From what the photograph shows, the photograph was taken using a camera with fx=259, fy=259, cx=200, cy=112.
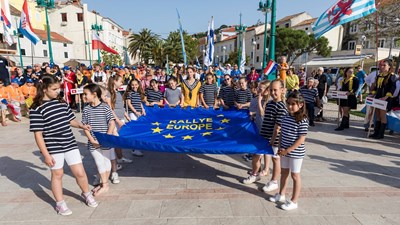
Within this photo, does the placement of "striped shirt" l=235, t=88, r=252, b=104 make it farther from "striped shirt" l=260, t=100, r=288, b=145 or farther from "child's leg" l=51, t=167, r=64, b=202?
"child's leg" l=51, t=167, r=64, b=202

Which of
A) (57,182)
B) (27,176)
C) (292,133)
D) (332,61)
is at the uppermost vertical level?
(332,61)

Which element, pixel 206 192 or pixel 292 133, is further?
pixel 206 192

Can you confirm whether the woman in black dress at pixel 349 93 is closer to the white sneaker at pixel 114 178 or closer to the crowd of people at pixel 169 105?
the crowd of people at pixel 169 105

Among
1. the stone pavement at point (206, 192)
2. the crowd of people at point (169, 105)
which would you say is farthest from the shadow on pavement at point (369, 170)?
the crowd of people at point (169, 105)

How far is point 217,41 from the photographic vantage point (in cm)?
7694

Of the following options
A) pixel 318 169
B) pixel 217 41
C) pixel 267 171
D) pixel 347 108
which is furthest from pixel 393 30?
pixel 217 41

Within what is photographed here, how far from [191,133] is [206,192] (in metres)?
1.08

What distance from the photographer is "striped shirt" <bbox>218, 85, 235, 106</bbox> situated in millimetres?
6168

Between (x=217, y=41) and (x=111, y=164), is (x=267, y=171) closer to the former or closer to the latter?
(x=111, y=164)

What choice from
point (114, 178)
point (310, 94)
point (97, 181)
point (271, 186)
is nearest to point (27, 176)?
point (97, 181)

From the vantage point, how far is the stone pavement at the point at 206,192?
134 inches

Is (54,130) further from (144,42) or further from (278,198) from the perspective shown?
(144,42)

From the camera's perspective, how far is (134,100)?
5801mm

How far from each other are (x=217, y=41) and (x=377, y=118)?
238 ft
